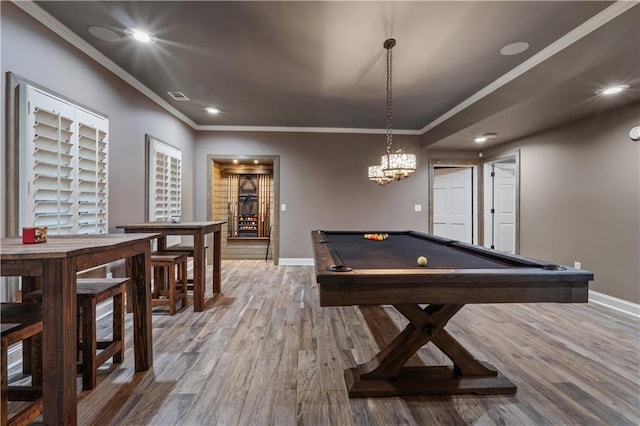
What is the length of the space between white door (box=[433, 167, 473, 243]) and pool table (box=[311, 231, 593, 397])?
415 cm

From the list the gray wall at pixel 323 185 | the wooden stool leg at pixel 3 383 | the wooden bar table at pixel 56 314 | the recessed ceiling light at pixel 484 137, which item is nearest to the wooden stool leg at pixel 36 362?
Result: the wooden stool leg at pixel 3 383

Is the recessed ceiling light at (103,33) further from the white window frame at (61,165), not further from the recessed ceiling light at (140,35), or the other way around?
the white window frame at (61,165)

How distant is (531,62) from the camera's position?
2922mm

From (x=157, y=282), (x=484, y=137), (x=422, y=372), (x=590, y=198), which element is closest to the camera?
(x=422, y=372)

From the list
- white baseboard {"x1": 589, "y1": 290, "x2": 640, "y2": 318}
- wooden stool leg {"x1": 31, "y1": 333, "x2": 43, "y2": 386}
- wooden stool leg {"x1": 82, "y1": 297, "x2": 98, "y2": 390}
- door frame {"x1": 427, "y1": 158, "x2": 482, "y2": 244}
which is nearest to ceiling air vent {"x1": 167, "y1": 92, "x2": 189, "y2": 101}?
wooden stool leg {"x1": 82, "y1": 297, "x2": 98, "y2": 390}

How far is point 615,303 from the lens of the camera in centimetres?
325

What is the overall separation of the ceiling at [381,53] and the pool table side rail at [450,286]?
1916 millimetres

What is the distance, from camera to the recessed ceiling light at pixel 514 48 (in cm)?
263

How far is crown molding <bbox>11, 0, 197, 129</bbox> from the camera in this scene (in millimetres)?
2166

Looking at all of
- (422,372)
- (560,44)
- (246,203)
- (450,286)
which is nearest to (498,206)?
(560,44)

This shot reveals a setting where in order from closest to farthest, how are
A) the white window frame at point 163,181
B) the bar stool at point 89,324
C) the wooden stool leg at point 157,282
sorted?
the bar stool at point 89,324 < the wooden stool leg at point 157,282 < the white window frame at point 163,181

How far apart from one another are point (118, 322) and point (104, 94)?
234 cm

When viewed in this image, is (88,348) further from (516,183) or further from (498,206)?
(498,206)

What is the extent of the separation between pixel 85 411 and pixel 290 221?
4.19 meters
